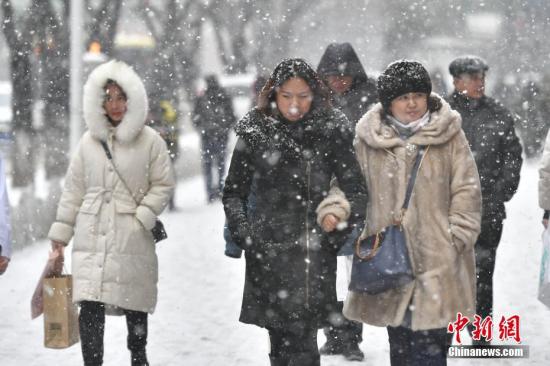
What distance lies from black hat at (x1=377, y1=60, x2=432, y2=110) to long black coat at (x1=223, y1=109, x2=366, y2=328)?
0.30 meters

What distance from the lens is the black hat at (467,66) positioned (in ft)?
22.3

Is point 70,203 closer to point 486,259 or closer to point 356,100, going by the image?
point 356,100

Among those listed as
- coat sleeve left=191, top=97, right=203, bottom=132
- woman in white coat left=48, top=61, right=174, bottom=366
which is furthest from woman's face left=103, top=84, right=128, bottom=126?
coat sleeve left=191, top=97, right=203, bottom=132

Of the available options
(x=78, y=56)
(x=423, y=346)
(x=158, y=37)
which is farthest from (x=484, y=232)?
(x=158, y=37)

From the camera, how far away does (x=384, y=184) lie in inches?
200

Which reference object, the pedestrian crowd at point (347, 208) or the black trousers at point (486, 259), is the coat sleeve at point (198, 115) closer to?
the black trousers at point (486, 259)

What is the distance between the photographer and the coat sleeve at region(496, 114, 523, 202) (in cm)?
670

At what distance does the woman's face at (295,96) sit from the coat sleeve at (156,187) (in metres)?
1.27

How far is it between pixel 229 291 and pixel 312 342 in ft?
14.3

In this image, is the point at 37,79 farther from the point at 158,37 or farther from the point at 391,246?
the point at 158,37

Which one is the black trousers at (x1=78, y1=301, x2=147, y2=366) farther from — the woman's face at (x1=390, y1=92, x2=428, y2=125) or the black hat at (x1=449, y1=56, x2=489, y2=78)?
the black hat at (x1=449, y1=56, x2=489, y2=78)

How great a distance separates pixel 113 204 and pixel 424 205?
1818 millimetres

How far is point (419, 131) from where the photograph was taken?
5.05 meters

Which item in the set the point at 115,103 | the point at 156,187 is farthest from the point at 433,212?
the point at 115,103
